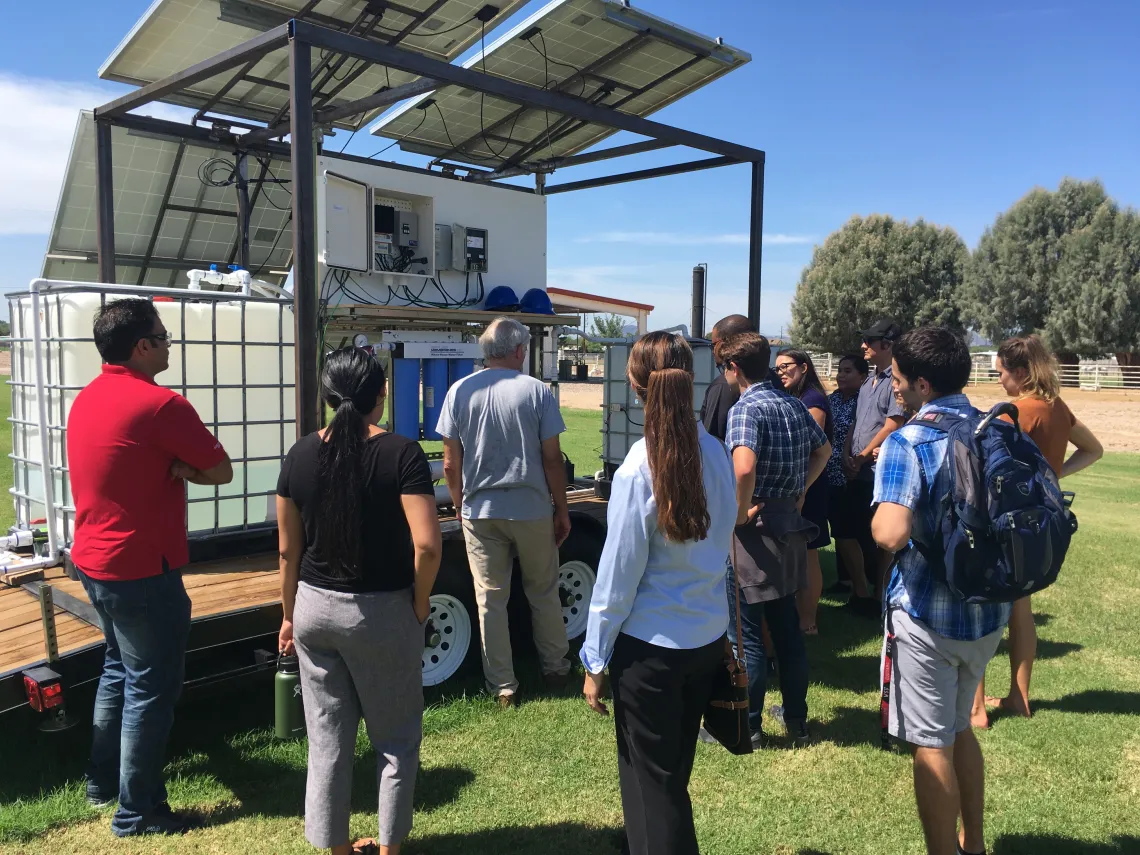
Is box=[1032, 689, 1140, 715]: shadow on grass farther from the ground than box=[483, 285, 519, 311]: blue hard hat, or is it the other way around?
box=[483, 285, 519, 311]: blue hard hat

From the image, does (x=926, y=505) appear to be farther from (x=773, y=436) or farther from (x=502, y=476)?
(x=502, y=476)

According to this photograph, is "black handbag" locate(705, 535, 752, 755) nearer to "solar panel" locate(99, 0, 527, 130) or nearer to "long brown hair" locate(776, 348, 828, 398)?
"long brown hair" locate(776, 348, 828, 398)

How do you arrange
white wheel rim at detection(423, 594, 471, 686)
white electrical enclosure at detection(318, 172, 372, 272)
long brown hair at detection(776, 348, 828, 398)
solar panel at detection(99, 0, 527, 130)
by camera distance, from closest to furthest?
white wheel rim at detection(423, 594, 471, 686) < long brown hair at detection(776, 348, 828, 398) < solar panel at detection(99, 0, 527, 130) < white electrical enclosure at detection(318, 172, 372, 272)

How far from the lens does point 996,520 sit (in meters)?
2.30

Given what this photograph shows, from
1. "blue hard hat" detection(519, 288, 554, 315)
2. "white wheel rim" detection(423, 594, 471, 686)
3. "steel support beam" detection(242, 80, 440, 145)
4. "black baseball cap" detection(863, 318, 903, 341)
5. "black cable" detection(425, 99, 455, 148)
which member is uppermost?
"black cable" detection(425, 99, 455, 148)

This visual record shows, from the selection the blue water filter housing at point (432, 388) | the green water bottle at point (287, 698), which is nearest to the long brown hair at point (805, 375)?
the blue water filter housing at point (432, 388)

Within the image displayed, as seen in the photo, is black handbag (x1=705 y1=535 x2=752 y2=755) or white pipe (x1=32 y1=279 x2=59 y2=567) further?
white pipe (x1=32 y1=279 x2=59 y2=567)

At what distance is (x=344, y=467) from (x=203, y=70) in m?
3.09

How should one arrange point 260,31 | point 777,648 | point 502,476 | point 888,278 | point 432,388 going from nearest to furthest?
1. point 777,648
2. point 502,476
3. point 260,31
4. point 432,388
5. point 888,278

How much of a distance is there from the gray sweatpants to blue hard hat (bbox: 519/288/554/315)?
542 centimetres

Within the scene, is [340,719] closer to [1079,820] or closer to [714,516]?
[714,516]

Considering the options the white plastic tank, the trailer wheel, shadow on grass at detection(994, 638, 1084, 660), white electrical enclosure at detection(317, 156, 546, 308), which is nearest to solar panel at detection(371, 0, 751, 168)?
white electrical enclosure at detection(317, 156, 546, 308)

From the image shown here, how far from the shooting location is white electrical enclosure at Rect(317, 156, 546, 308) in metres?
6.68

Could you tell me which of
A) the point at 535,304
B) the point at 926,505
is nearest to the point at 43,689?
the point at 926,505
